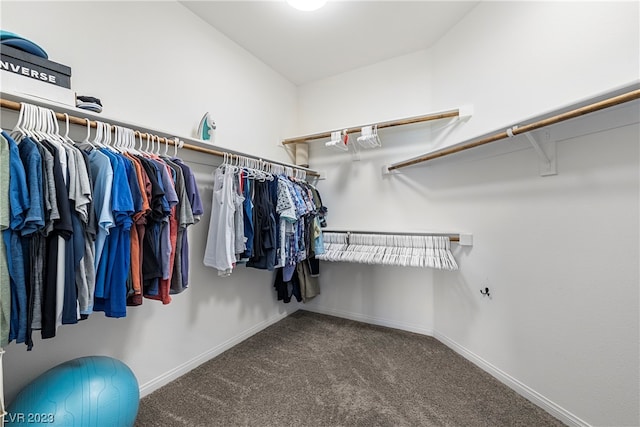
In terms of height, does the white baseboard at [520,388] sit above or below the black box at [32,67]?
below

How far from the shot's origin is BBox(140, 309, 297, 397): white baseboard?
5.59 ft

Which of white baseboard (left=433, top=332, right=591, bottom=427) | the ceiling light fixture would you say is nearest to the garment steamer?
the ceiling light fixture

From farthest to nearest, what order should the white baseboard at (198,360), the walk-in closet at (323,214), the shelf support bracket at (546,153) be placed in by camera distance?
the white baseboard at (198,360) < the shelf support bracket at (546,153) < the walk-in closet at (323,214)

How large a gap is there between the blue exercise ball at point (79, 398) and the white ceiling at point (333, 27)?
7.80 ft

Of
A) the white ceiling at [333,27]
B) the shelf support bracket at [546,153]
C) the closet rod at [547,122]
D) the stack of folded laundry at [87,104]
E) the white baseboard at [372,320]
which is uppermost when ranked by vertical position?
the white ceiling at [333,27]

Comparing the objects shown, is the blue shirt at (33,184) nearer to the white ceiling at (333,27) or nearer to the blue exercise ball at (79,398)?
→ the blue exercise ball at (79,398)

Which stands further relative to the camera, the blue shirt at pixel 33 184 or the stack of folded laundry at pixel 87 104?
the stack of folded laundry at pixel 87 104

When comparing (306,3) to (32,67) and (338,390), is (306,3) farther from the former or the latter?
(338,390)

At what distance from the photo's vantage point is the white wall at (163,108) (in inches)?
52.5

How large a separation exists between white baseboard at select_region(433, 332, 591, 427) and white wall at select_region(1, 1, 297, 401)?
1768 mm

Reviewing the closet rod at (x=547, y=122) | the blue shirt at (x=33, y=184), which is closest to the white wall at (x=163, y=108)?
the blue shirt at (x=33, y=184)

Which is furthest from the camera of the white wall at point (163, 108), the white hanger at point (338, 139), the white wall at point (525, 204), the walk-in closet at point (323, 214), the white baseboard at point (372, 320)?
the white baseboard at point (372, 320)

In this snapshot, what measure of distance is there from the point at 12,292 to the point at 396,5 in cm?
266

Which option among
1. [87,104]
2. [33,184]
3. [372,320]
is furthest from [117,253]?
[372,320]
